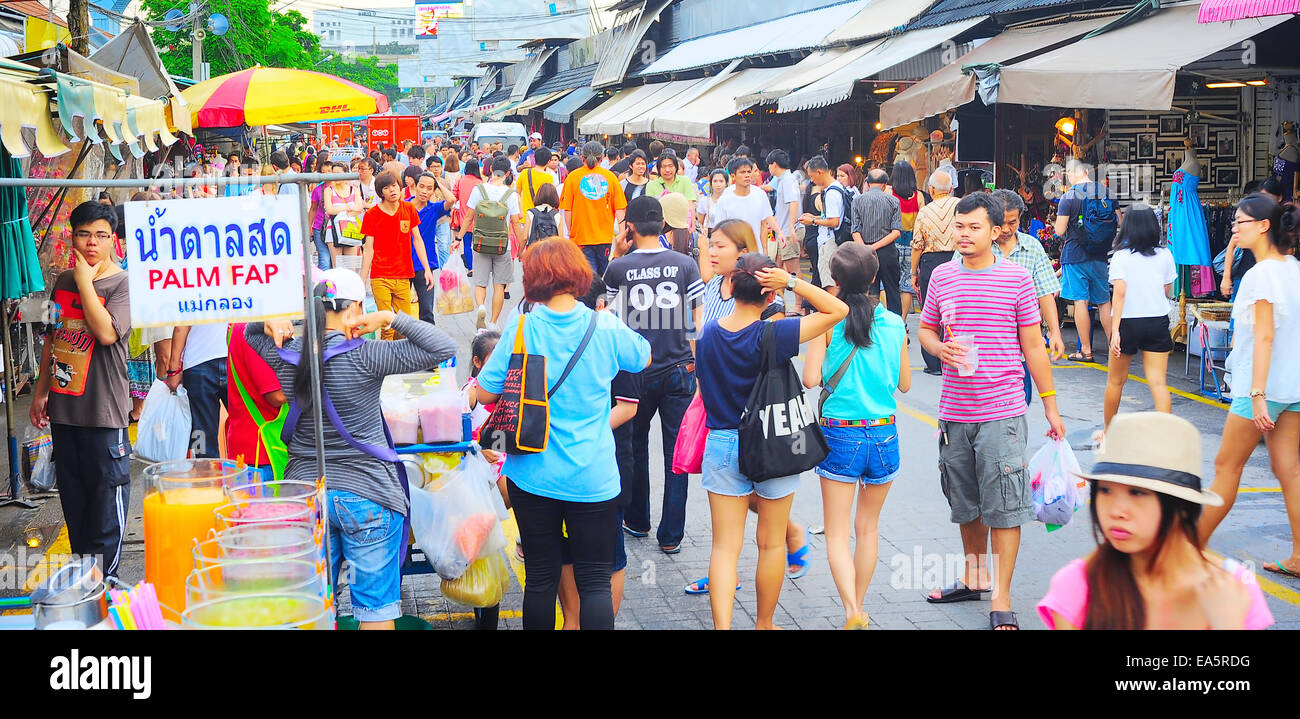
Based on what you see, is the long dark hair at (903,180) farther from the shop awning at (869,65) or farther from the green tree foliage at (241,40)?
the green tree foliage at (241,40)

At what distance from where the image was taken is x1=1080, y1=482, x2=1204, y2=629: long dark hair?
9.03 ft

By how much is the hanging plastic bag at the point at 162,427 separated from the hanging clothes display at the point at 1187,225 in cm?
986

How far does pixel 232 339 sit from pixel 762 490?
216cm

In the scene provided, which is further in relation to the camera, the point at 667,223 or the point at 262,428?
Answer: the point at 667,223

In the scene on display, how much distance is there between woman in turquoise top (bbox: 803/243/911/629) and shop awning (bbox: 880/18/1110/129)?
881cm

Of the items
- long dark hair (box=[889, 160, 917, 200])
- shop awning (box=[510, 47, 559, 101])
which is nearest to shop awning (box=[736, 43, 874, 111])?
long dark hair (box=[889, 160, 917, 200])

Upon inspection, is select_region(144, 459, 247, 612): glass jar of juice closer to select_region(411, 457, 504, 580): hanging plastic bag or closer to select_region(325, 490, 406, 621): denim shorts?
select_region(325, 490, 406, 621): denim shorts

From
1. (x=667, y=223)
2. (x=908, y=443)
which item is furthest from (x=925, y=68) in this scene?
(x=908, y=443)

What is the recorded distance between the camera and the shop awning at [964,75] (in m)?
13.8

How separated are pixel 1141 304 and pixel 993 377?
3365mm

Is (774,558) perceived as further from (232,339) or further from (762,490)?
(232,339)

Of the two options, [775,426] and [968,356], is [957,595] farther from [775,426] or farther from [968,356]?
[775,426]

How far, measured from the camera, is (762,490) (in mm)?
4996

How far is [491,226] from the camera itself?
12719 mm
